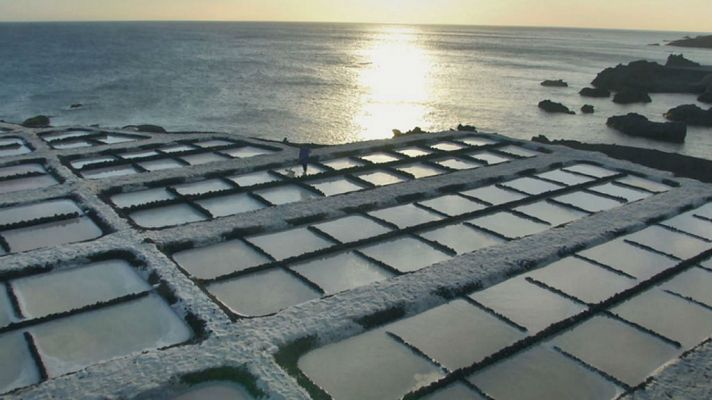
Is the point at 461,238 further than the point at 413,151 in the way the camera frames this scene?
No

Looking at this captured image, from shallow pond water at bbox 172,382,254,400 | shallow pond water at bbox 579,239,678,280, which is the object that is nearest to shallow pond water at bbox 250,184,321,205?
shallow pond water at bbox 579,239,678,280

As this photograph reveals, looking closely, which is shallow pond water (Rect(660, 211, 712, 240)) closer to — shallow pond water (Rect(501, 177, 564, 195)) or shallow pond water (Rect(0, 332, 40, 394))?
shallow pond water (Rect(501, 177, 564, 195))

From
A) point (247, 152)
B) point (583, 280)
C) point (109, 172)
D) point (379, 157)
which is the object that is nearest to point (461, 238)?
point (583, 280)

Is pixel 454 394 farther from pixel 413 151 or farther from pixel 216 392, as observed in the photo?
pixel 413 151

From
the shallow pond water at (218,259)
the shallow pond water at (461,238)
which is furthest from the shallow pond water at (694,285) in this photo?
the shallow pond water at (218,259)

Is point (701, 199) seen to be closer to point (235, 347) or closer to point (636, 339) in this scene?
point (636, 339)

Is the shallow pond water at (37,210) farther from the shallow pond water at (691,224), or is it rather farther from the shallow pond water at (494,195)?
the shallow pond water at (691,224)

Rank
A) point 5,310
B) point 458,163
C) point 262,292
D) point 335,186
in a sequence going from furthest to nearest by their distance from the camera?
point 458,163
point 335,186
point 262,292
point 5,310
